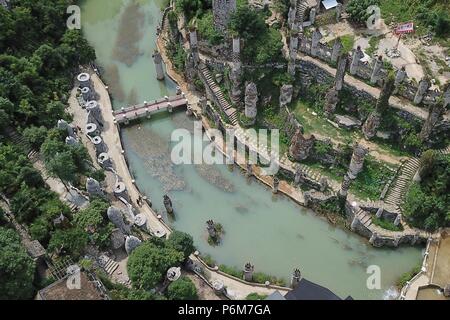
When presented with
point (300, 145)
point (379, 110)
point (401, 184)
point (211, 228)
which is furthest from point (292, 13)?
point (211, 228)

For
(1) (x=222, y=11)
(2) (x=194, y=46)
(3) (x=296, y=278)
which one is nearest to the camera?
(3) (x=296, y=278)

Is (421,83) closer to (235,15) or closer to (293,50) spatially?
(293,50)

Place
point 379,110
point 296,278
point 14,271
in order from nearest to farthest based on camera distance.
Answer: point 14,271 < point 296,278 < point 379,110

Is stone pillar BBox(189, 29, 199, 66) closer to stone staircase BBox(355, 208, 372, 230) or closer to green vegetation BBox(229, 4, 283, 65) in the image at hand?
green vegetation BBox(229, 4, 283, 65)

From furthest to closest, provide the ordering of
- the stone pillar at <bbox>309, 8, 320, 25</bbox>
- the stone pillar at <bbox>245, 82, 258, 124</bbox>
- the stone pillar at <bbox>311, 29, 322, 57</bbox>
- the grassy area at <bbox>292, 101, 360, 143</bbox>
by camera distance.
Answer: the stone pillar at <bbox>309, 8, 320, 25</bbox>
the stone pillar at <bbox>311, 29, 322, 57</bbox>
the stone pillar at <bbox>245, 82, 258, 124</bbox>
the grassy area at <bbox>292, 101, 360, 143</bbox>

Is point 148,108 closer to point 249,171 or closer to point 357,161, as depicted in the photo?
point 249,171

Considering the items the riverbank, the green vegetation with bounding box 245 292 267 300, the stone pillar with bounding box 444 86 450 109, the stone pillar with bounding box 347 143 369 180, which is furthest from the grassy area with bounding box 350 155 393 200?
the green vegetation with bounding box 245 292 267 300

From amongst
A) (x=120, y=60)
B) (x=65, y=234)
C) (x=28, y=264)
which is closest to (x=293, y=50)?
(x=120, y=60)
